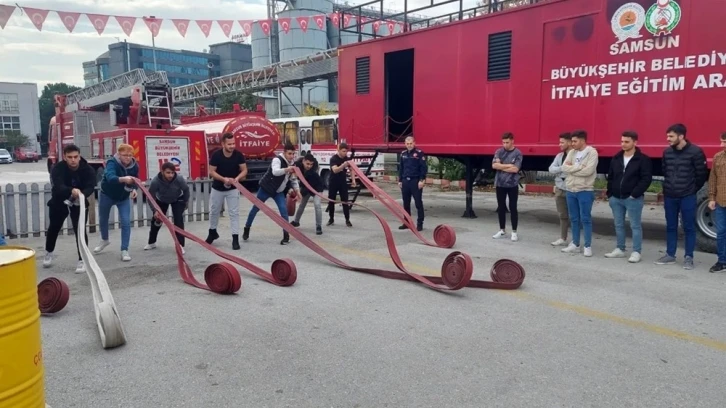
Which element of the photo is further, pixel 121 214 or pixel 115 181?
pixel 121 214

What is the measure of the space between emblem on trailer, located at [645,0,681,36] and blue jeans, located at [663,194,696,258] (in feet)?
7.77

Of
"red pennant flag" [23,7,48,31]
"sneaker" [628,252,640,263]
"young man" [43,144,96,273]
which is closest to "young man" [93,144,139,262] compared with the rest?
"young man" [43,144,96,273]

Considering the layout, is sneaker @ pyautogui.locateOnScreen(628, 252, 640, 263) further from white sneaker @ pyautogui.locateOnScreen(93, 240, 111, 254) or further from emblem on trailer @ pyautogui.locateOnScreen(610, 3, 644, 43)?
white sneaker @ pyautogui.locateOnScreen(93, 240, 111, 254)

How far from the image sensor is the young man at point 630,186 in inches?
263

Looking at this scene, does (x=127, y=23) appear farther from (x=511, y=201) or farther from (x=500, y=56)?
(x=511, y=201)

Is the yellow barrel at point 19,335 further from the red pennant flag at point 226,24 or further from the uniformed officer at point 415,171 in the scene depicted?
the red pennant flag at point 226,24

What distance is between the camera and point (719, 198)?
6.19 meters

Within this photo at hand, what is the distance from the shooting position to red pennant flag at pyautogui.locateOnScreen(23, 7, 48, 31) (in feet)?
55.1

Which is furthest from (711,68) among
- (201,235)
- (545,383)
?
(201,235)

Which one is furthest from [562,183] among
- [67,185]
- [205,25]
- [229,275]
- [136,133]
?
[205,25]

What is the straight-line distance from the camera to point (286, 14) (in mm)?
40750

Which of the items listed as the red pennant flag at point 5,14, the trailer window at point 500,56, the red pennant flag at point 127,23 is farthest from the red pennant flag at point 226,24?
the trailer window at point 500,56

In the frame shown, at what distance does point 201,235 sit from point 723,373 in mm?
7496

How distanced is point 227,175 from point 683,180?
19.1 ft
